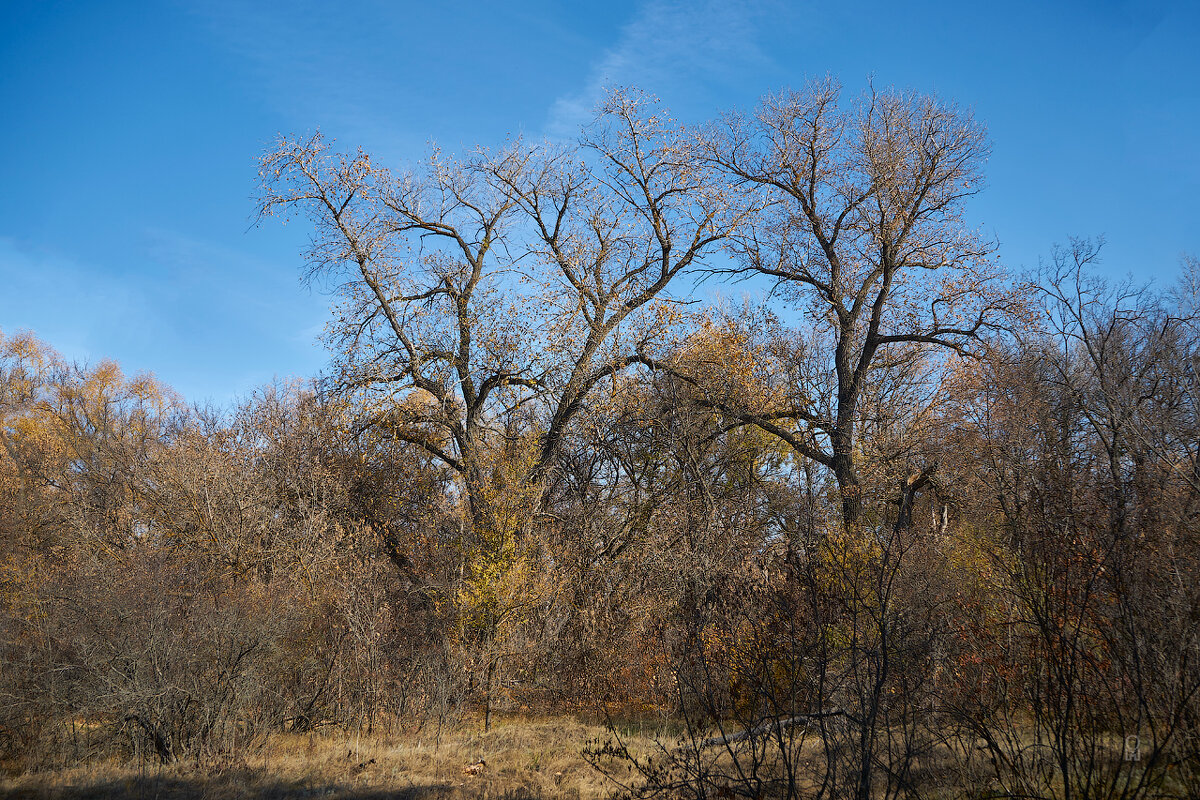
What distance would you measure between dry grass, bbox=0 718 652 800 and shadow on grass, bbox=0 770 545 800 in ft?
0.04

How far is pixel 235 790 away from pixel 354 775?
5.03 ft

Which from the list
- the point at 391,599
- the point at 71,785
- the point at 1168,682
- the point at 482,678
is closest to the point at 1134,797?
the point at 1168,682

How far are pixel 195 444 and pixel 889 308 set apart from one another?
20367mm

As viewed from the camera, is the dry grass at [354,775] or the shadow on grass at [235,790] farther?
the dry grass at [354,775]

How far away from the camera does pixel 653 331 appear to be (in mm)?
22266

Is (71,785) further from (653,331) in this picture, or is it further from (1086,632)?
(653,331)

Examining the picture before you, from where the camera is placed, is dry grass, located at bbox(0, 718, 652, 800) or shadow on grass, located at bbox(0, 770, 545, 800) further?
dry grass, located at bbox(0, 718, 652, 800)

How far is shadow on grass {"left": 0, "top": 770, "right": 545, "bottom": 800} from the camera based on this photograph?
30.4 ft

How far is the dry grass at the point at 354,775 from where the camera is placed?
945 centimetres

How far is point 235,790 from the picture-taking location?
952cm

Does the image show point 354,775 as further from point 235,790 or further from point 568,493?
point 568,493

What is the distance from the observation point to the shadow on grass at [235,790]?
926 cm

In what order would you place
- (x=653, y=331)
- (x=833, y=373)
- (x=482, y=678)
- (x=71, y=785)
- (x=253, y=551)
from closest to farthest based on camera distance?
1. (x=71, y=785)
2. (x=482, y=678)
3. (x=253, y=551)
4. (x=653, y=331)
5. (x=833, y=373)

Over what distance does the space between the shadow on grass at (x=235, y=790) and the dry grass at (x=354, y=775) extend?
1cm
